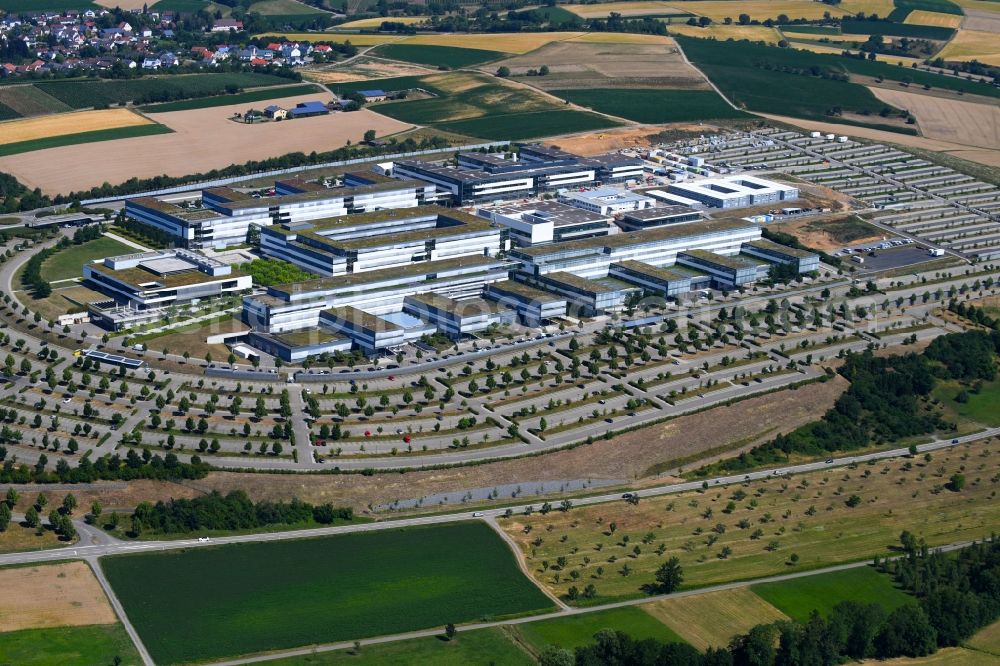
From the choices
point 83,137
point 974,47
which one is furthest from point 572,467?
point 974,47

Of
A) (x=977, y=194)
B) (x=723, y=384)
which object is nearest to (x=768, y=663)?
(x=723, y=384)

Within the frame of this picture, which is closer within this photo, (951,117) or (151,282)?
(151,282)

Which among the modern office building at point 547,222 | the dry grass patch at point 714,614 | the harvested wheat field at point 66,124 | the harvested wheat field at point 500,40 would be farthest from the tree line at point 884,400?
the harvested wheat field at point 500,40

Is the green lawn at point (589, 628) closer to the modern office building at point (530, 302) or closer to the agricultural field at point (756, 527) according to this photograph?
the agricultural field at point (756, 527)

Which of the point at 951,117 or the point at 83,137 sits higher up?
the point at 951,117

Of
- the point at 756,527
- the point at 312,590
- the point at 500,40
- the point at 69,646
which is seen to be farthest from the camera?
the point at 500,40

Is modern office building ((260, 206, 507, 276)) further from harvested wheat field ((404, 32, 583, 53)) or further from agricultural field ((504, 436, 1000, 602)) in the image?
harvested wheat field ((404, 32, 583, 53))

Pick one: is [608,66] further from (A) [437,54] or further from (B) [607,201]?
(B) [607,201]
